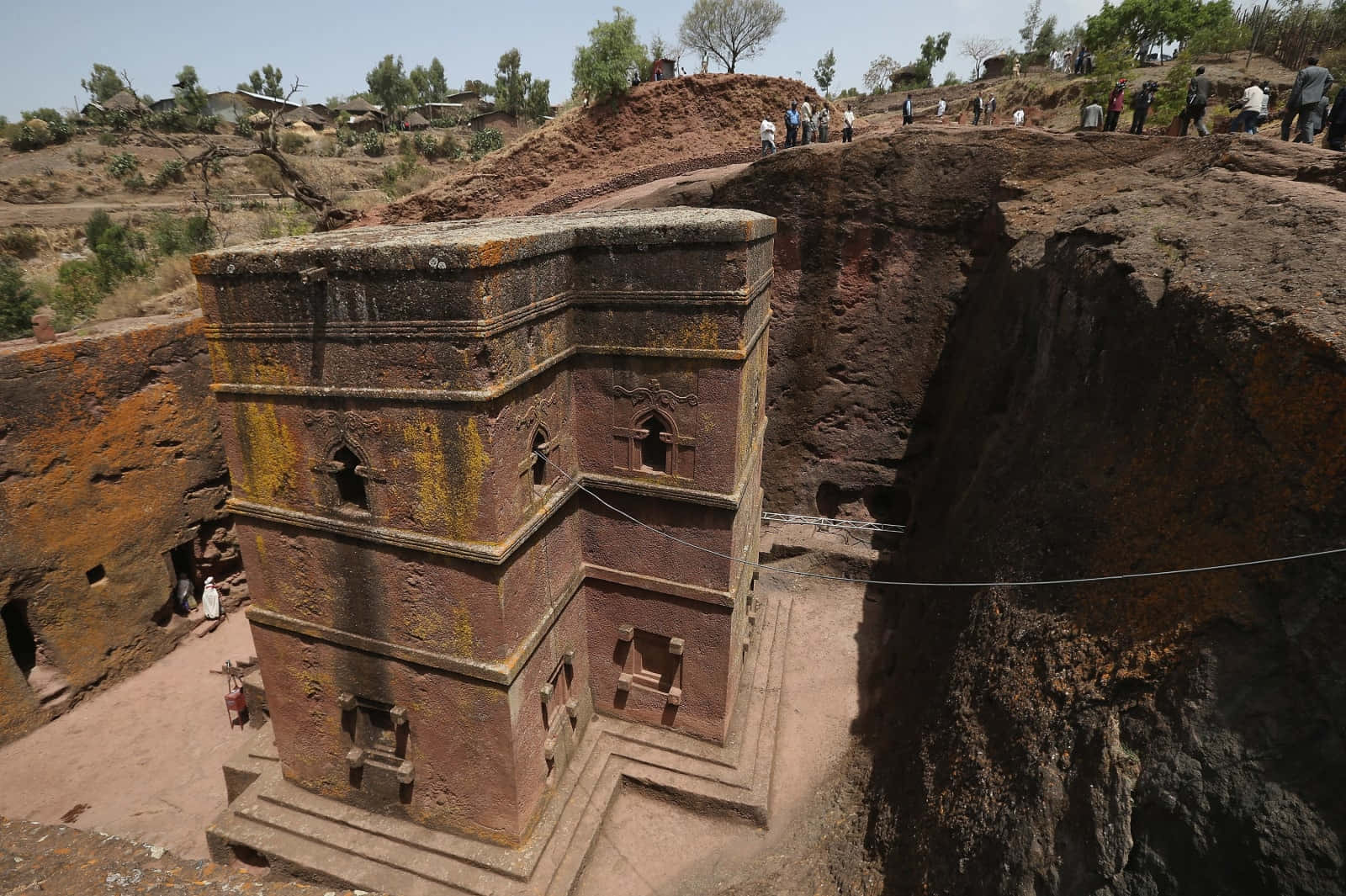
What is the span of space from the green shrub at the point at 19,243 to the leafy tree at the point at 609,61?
25963 millimetres

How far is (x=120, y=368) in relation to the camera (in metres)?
10.7

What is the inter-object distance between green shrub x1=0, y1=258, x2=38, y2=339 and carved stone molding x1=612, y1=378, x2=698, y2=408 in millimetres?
21061

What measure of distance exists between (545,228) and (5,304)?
20.9 meters

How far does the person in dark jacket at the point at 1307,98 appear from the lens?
34.2 ft

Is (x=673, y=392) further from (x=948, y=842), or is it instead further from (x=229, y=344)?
(x=948, y=842)

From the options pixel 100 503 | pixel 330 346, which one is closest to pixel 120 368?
pixel 100 503

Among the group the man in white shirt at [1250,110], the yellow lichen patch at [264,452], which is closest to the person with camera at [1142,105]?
the man in white shirt at [1250,110]

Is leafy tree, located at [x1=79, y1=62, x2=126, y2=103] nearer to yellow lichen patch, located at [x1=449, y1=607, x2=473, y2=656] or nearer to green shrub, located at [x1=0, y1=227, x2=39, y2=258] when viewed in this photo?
green shrub, located at [x1=0, y1=227, x2=39, y2=258]

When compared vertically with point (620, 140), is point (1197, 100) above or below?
above

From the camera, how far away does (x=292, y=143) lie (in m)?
44.9

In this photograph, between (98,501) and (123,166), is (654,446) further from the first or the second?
(123,166)

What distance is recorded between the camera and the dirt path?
8.81 m

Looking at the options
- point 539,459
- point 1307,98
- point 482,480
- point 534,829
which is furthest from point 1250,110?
point 534,829

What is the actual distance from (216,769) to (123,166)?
4025 centimetres
